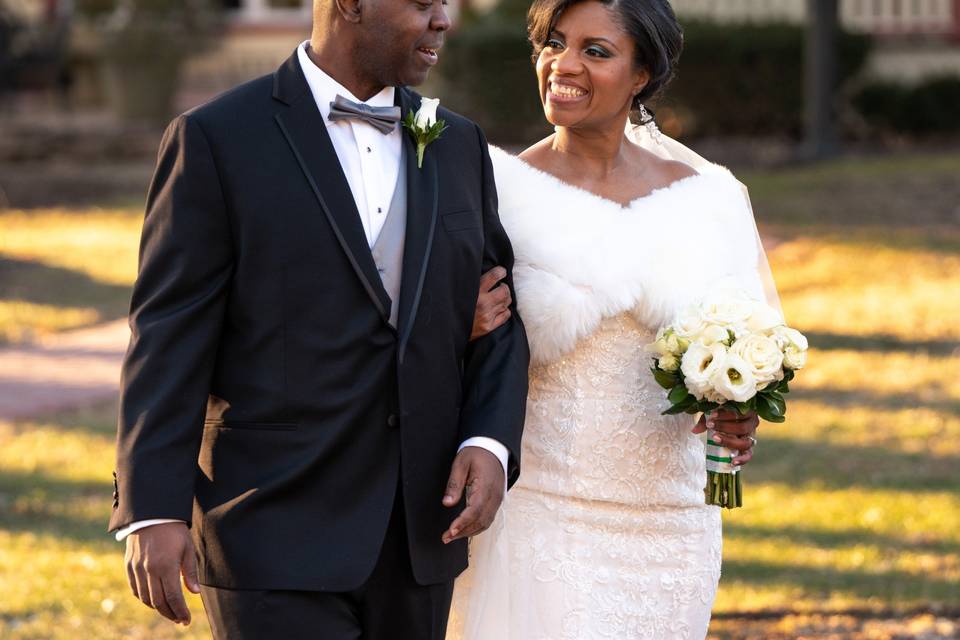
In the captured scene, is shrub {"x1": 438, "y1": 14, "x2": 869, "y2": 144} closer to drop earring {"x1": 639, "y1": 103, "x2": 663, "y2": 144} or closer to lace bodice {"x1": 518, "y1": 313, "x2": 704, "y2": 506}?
drop earring {"x1": 639, "y1": 103, "x2": 663, "y2": 144}

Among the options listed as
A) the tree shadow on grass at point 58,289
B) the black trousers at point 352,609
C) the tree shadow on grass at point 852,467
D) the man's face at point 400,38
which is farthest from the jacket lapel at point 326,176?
the tree shadow on grass at point 58,289

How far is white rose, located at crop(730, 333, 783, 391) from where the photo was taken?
3766 millimetres

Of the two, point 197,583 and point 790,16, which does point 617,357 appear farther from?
point 790,16

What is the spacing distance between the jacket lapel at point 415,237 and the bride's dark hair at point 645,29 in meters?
0.85

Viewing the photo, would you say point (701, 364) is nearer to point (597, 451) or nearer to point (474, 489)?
point (597, 451)

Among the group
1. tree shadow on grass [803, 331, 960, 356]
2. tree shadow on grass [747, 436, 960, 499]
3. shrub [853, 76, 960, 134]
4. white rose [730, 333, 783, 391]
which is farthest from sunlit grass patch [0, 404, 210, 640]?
shrub [853, 76, 960, 134]

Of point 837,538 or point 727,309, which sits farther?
point 837,538

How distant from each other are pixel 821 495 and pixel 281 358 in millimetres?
5126

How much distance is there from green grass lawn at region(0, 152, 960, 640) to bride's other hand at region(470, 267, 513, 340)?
2.84 m

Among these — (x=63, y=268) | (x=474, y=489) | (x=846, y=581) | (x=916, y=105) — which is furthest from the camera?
(x=916, y=105)

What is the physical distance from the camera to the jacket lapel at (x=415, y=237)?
10.5 ft

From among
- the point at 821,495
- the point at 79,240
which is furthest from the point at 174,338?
the point at 79,240

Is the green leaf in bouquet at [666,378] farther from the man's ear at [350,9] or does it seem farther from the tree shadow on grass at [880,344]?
the tree shadow on grass at [880,344]

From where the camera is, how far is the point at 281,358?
3.15 meters
